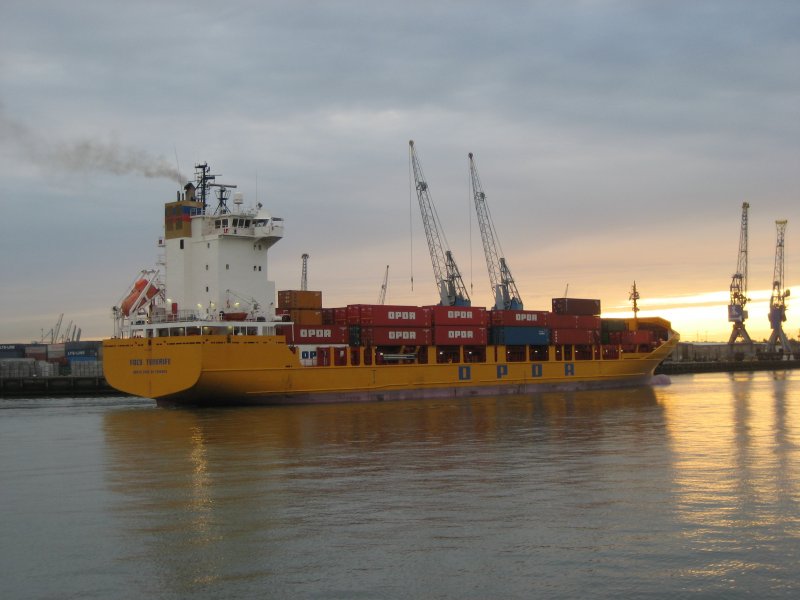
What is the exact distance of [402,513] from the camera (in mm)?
16641

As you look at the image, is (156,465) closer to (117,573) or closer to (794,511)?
(117,573)

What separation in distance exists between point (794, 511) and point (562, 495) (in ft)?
14.3

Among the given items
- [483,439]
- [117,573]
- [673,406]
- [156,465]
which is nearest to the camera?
[117,573]

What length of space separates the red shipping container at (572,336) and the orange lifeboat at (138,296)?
86.8 feet

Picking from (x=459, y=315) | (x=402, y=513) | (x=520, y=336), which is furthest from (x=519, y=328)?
(x=402, y=513)

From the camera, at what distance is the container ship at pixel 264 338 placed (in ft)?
140

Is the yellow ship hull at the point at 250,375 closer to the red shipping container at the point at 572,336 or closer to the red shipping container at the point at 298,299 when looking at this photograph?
the red shipping container at the point at 298,299

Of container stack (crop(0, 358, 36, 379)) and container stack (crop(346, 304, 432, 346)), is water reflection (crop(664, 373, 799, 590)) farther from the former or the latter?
container stack (crop(0, 358, 36, 379))

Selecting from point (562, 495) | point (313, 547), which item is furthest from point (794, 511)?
point (313, 547)

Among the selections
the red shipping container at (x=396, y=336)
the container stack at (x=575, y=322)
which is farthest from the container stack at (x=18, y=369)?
the container stack at (x=575, y=322)

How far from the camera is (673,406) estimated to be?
4497 centimetres

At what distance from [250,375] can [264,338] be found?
1.91m

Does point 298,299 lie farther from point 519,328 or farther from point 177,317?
point 519,328

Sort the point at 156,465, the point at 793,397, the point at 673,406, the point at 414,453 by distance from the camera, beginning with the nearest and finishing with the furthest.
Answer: the point at 156,465 < the point at 414,453 < the point at 673,406 < the point at 793,397
